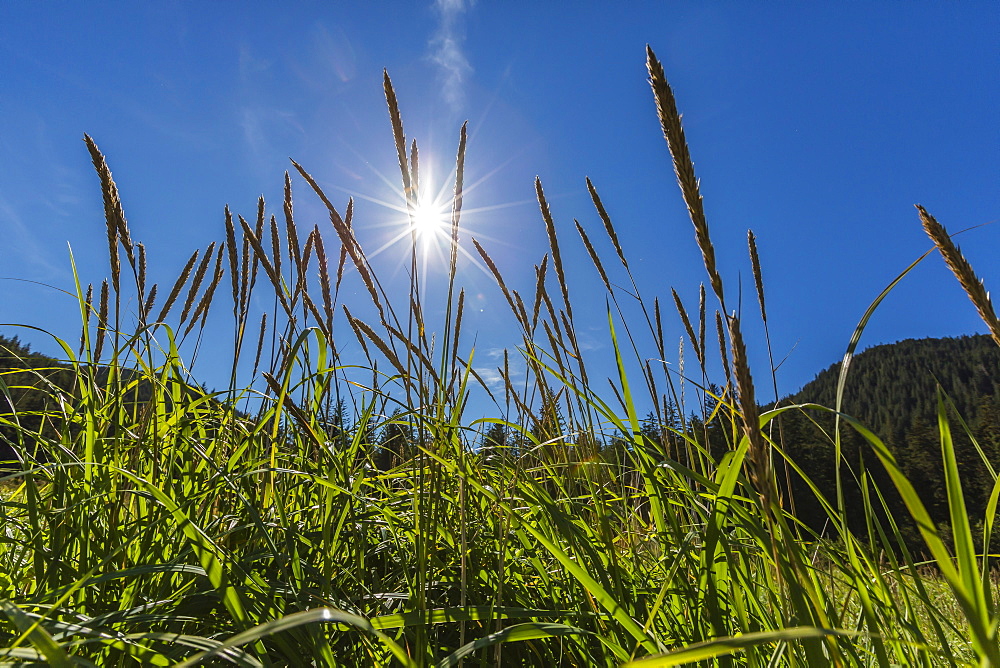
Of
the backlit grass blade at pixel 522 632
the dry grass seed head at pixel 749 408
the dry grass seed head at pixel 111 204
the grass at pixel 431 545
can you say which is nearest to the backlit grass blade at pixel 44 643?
the grass at pixel 431 545

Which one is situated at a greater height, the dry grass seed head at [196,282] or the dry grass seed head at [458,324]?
the dry grass seed head at [196,282]

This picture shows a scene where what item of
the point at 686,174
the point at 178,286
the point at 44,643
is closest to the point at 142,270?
the point at 178,286

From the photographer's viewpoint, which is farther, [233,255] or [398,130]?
[233,255]

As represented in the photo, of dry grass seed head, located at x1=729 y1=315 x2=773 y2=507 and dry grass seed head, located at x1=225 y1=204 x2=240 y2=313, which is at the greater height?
dry grass seed head, located at x1=225 y1=204 x2=240 y2=313

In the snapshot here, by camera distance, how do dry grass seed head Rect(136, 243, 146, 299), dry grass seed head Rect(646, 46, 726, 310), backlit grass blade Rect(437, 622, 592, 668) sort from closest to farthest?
1. dry grass seed head Rect(646, 46, 726, 310)
2. backlit grass blade Rect(437, 622, 592, 668)
3. dry grass seed head Rect(136, 243, 146, 299)

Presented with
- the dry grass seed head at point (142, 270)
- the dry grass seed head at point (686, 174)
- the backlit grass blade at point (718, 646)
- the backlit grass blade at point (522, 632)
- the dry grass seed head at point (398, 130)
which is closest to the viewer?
the backlit grass blade at point (718, 646)

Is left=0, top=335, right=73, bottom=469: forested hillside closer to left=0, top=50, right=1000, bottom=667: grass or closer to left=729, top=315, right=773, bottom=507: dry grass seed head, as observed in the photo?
left=0, top=50, right=1000, bottom=667: grass

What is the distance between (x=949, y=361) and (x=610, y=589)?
103681 millimetres

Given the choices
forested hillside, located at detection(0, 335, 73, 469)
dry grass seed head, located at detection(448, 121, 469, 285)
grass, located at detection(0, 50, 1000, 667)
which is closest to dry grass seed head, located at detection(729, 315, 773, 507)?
grass, located at detection(0, 50, 1000, 667)

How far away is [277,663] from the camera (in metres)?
1.04

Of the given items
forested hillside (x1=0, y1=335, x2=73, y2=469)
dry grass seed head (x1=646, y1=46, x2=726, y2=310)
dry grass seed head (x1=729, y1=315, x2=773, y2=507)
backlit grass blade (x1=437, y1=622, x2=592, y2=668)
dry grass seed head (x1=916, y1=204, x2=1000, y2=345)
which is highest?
forested hillside (x1=0, y1=335, x2=73, y2=469)

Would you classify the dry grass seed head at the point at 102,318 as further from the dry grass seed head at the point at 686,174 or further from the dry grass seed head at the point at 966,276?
the dry grass seed head at the point at 966,276

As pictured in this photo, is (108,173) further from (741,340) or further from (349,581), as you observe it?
(741,340)

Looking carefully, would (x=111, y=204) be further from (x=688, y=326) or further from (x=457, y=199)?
(x=688, y=326)
